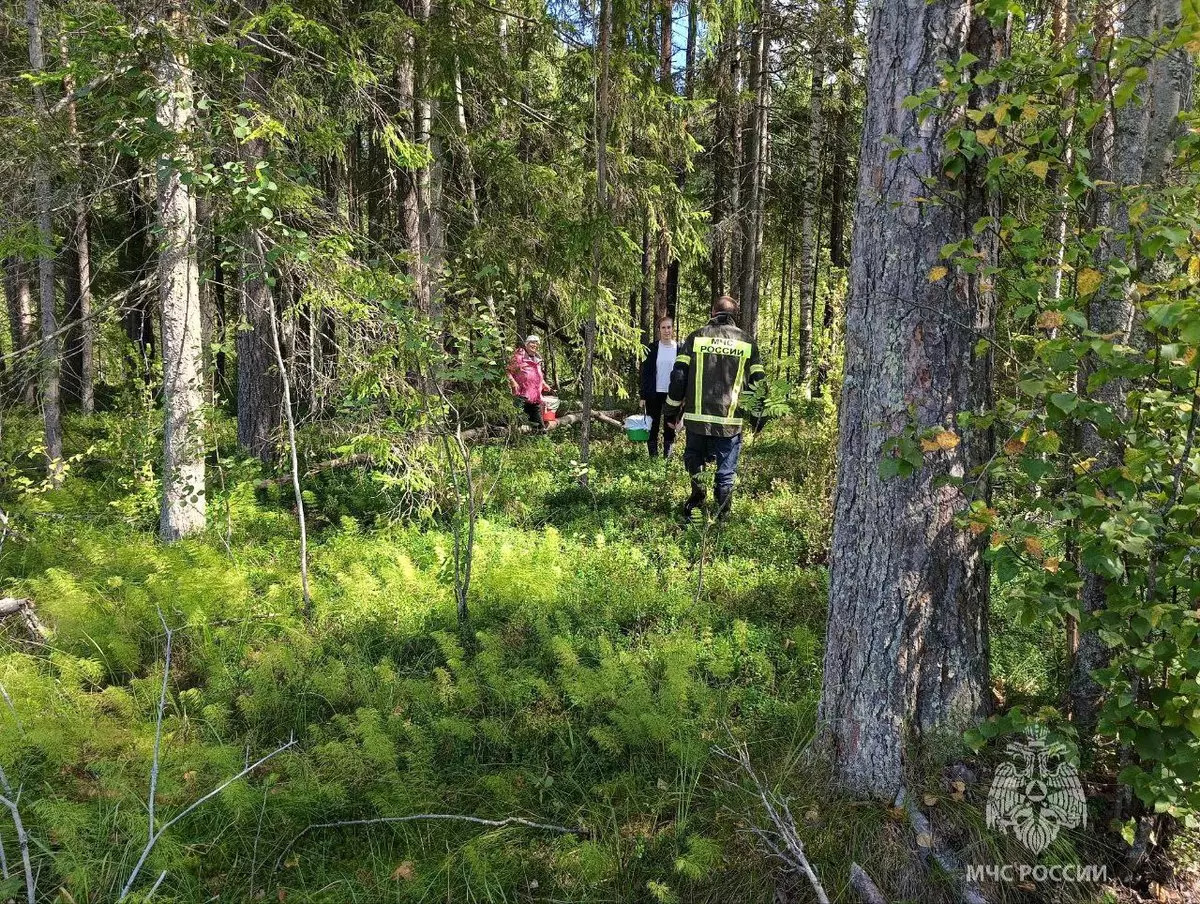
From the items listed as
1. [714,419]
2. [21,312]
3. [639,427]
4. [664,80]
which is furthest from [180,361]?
[21,312]

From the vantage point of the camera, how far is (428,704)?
394 centimetres

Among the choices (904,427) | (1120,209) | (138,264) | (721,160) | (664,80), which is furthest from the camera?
(721,160)

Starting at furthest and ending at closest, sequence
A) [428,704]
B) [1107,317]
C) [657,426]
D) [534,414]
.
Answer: [534,414], [657,426], [428,704], [1107,317]

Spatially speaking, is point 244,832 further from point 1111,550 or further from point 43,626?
point 1111,550

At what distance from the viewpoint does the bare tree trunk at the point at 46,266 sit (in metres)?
6.03

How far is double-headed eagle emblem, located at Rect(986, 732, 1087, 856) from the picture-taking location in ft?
9.04

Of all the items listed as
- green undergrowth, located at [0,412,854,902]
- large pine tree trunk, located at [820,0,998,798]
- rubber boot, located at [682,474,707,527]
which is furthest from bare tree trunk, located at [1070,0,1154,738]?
rubber boot, located at [682,474,707,527]

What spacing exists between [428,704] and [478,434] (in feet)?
22.6

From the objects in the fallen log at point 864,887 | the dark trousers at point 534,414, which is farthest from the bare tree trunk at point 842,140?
the fallen log at point 864,887

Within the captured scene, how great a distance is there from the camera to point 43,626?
4.85 m

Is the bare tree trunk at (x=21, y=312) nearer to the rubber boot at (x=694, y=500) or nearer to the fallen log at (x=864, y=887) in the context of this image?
the rubber boot at (x=694, y=500)

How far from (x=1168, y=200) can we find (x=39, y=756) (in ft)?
18.0

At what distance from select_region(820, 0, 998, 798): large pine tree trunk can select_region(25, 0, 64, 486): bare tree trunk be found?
5405mm

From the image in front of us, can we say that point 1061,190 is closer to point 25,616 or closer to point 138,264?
point 25,616
